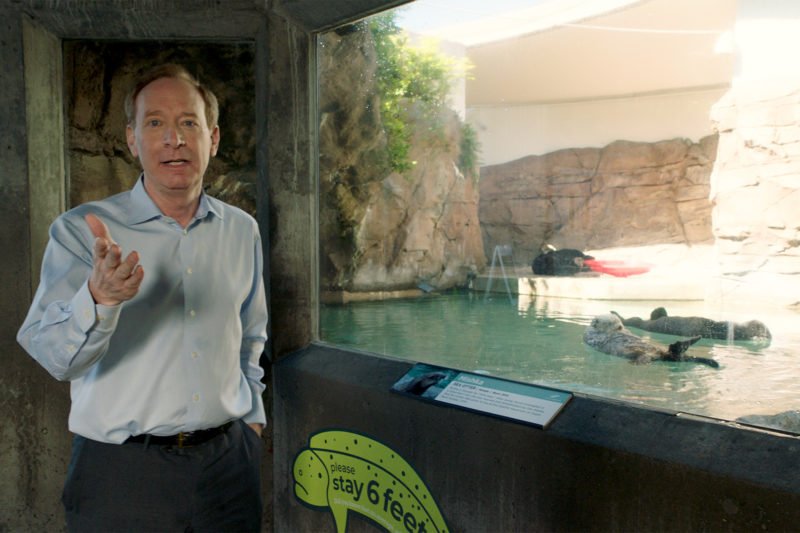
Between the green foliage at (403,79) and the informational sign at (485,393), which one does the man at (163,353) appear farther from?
the green foliage at (403,79)

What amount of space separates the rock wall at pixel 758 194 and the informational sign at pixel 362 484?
56.0 inches

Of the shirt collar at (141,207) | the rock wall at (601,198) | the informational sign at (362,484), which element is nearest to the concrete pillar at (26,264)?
the informational sign at (362,484)

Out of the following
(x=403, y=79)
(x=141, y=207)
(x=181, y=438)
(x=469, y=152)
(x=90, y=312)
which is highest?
(x=403, y=79)

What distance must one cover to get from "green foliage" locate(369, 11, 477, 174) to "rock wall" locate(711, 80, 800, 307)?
4.13 feet

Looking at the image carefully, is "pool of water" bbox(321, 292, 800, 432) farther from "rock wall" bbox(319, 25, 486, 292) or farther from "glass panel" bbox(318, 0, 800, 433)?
"rock wall" bbox(319, 25, 486, 292)

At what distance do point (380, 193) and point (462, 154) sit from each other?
1.73 ft

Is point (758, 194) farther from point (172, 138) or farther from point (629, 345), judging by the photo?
point (172, 138)

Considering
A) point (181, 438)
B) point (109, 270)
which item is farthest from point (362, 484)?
point (109, 270)

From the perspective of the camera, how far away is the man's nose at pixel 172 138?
5.59 feet

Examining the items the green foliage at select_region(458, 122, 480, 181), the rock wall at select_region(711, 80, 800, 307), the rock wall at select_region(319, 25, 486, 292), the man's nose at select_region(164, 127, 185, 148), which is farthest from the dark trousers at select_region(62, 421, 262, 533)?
the rock wall at select_region(711, 80, 800, 307)

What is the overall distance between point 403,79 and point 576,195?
113cm

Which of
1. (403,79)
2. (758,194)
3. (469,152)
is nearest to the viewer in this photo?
(758,194)

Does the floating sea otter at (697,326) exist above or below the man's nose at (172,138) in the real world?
below

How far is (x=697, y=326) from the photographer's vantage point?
2.11 meters
